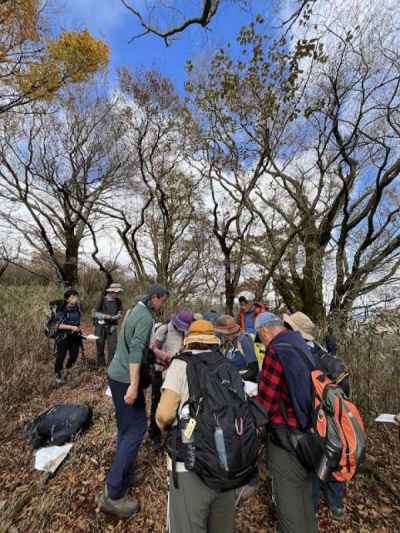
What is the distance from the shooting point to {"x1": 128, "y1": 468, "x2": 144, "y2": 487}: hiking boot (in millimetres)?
2709

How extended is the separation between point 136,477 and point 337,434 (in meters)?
2.27

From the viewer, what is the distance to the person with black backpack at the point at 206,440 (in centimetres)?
148

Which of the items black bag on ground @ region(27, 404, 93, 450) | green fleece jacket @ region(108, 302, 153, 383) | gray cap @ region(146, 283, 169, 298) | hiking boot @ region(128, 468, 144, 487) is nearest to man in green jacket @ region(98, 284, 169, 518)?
green fleece jacket @ region(108, 302, 153, 383)

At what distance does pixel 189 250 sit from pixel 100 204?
21.1 ft

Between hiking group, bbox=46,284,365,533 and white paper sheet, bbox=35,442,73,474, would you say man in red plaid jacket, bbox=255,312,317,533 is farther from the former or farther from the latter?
white paper sheet, bbox=35,442,73,474

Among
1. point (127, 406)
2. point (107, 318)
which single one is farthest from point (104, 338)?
point (127, 406)

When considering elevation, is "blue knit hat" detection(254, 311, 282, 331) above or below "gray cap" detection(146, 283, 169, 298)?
below

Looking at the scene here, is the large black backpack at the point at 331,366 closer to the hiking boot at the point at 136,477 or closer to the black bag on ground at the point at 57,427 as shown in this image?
the hiking boot at the point at 136,477

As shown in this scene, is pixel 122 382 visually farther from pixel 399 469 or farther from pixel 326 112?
pixel 326 112

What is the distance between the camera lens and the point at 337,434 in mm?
1630

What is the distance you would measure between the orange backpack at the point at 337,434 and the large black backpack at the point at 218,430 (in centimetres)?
40

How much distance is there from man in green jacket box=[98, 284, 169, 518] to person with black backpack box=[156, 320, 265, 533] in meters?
0.71

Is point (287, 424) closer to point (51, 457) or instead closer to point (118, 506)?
point (118, 506)

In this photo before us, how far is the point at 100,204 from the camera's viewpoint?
14.6 m
